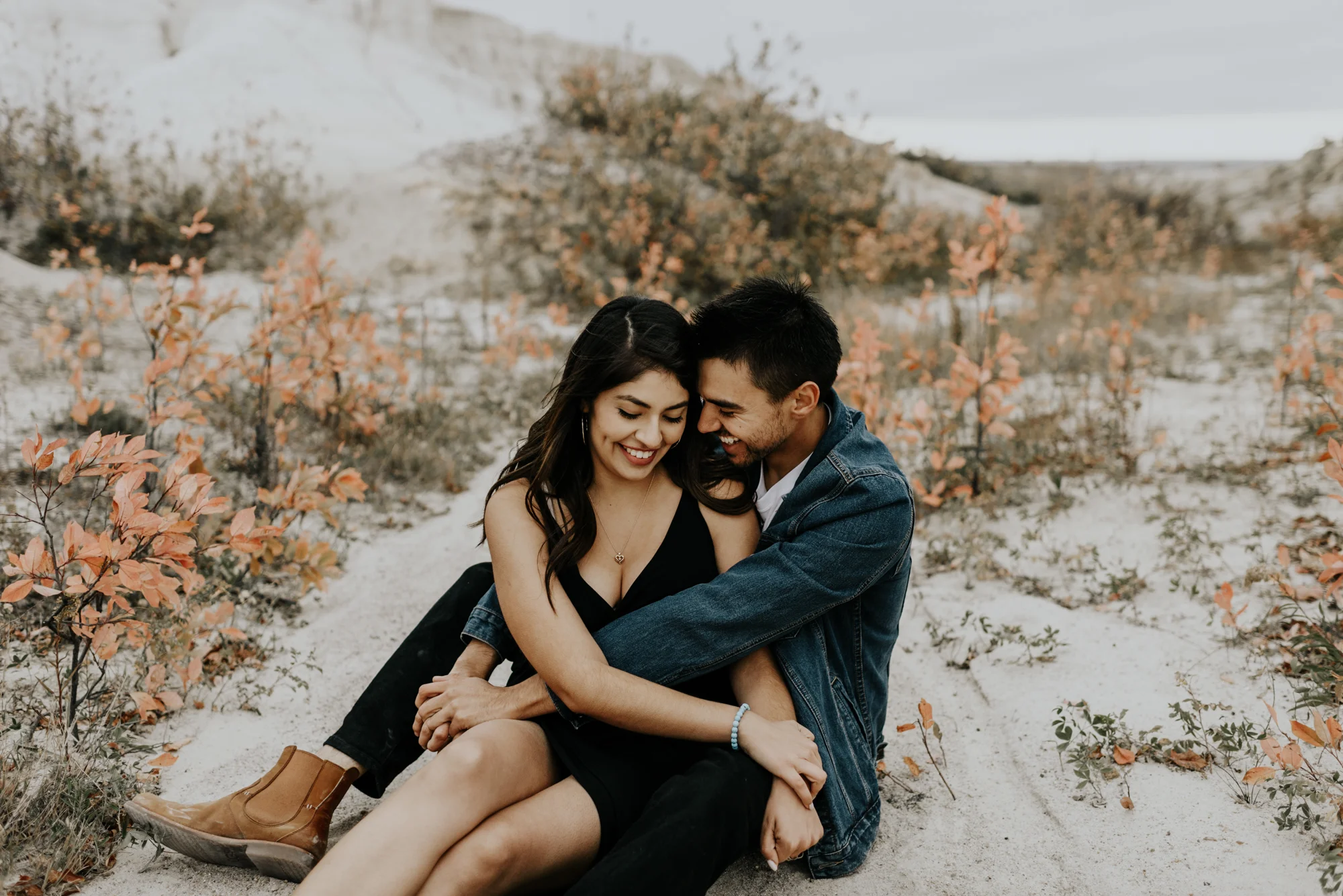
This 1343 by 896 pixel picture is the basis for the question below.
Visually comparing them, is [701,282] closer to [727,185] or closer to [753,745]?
[727,185]

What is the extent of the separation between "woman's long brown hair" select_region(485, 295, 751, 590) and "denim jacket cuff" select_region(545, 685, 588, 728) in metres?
0.26

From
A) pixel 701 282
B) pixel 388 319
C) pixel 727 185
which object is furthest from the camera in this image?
pixel 727 185

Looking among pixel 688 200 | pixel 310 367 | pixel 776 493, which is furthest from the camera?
pixel 688 200

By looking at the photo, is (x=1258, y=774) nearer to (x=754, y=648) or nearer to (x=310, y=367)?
(x=754, y=648)

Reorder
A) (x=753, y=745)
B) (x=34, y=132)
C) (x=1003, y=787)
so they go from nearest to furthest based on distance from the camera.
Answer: (x=753, y=745) < (x=1003, y=787) < (x=34, y=132)

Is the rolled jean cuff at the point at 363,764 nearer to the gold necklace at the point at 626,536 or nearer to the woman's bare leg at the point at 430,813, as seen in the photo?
the woman's bare leg at the point at 430,813

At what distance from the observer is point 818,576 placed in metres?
2.09

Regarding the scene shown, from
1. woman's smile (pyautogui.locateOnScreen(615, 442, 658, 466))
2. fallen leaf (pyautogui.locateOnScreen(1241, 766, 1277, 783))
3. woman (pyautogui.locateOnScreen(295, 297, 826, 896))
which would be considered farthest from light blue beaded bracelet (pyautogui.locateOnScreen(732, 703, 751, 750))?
fallen leaf (pyautogui.locateOnScreen(1241, 766, 1277, 783))

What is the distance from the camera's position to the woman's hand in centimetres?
200

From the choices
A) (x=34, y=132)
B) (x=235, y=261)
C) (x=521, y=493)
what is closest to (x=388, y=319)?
(x=235, y=261)

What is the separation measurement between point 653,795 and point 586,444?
931 millimetres

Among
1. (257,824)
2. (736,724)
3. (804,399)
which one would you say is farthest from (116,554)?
(804,399)

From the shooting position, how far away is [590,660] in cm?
208

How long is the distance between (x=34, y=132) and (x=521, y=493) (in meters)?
7.64
